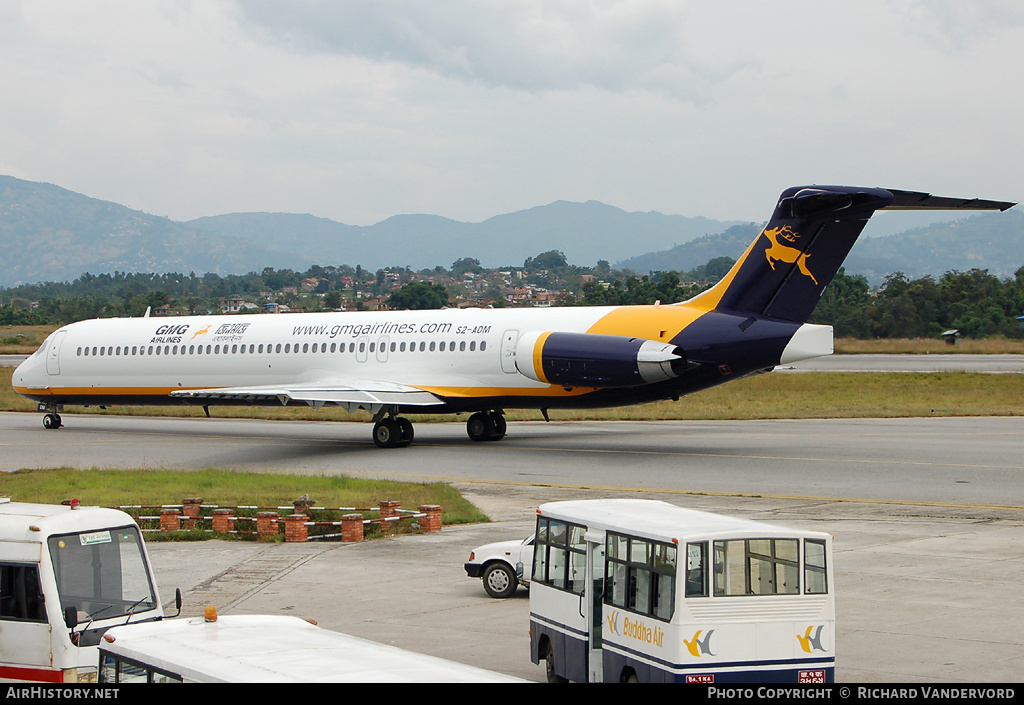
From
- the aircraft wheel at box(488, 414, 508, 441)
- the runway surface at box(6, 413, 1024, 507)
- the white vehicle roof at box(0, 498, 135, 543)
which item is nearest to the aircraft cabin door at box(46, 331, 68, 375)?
the runway surface at box(6, 413, 1024, 507)

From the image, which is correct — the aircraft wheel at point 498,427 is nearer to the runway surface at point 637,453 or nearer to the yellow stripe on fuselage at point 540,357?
the runway surface at point 637,453

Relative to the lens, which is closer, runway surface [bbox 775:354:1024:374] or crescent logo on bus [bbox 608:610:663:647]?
crescent logo on bus [bbox 608:610:663:647]

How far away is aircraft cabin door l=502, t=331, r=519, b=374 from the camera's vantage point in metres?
33.1

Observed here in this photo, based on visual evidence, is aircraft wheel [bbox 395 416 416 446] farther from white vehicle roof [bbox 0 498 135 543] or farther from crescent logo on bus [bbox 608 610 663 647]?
crescent logo on bus [bbox 608 610 663 647]

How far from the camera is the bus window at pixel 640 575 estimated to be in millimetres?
10219

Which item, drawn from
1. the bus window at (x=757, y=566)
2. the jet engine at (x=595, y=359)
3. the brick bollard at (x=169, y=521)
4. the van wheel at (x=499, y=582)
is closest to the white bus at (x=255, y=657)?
the bus window at (x=757, y=566)

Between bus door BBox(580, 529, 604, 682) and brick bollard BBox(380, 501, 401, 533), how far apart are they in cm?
1023

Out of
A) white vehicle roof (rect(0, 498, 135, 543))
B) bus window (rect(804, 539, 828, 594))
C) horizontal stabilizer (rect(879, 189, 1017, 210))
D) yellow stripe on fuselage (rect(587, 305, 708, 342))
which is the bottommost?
bus window (rect(804, 539, 828, 594))

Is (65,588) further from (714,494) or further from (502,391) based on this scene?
(502,391)

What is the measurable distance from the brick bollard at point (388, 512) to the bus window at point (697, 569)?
37.9 feet

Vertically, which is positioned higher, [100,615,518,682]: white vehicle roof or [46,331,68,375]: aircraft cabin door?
[46,331,68,375]: aircraft cabin door

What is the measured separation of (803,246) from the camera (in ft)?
95.0

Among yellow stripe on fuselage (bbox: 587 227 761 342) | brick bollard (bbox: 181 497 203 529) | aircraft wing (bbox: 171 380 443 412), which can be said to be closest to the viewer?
brick bollard (bbox: 181 497 203 529)

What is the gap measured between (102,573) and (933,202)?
877 inches
